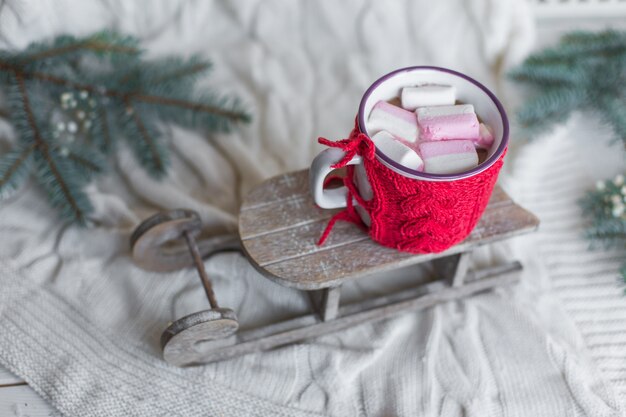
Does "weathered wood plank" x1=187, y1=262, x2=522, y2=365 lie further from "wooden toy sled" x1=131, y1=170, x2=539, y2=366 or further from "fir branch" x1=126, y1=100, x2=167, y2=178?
"fir branch" x1=126, y1=100, x2=167, y2=178

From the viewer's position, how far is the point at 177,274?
96cm

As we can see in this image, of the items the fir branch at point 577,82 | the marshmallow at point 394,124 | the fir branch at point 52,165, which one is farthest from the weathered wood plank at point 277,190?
the fir branch at point 577,82

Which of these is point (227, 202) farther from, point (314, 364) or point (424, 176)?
point (424, 176)

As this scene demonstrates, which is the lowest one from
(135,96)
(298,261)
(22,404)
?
(22,404)

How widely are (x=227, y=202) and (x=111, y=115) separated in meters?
0.23

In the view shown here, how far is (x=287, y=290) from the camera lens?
3.11ft

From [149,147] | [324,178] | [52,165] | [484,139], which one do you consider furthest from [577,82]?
A: [52,165]

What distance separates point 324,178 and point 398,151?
0.35 ft

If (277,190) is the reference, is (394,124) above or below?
above

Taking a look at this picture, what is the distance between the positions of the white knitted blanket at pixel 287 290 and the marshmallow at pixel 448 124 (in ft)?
0.97

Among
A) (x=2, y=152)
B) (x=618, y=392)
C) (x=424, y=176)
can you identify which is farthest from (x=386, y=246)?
(x=2, y=152)

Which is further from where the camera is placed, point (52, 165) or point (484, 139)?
point (52, 165)

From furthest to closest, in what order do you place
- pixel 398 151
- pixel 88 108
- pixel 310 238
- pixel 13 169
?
1. pixel 88 108
2. pixel 13 169
3. pixel 310 238
4. pixel 398 151

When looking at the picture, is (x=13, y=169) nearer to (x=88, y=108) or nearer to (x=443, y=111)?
(x=88, y=108)
